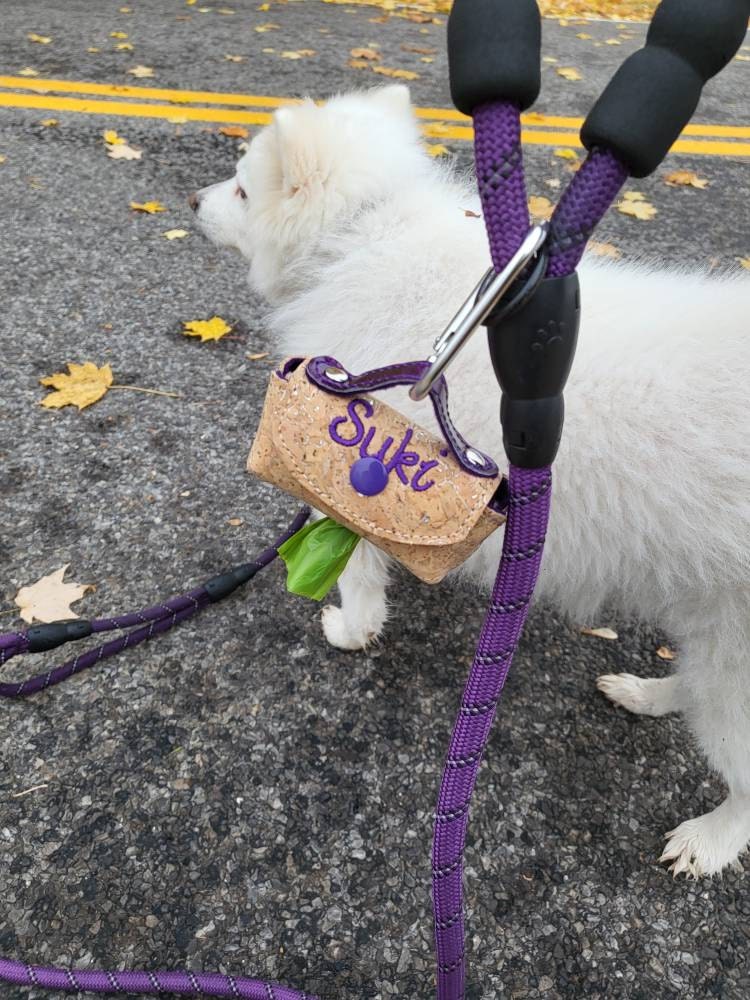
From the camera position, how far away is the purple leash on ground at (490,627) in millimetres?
853

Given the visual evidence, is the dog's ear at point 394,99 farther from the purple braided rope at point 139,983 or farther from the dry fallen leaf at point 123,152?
the dry fallen leaf at point 123,152

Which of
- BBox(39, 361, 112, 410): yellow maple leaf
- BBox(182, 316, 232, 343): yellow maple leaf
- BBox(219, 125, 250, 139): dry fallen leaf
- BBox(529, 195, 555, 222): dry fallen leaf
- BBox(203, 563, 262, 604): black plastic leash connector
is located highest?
BBox(219, 125, 250, 139): dry fallen leaf

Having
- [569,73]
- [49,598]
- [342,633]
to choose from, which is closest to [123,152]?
[49,598]

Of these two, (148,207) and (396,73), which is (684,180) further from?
(148,207)

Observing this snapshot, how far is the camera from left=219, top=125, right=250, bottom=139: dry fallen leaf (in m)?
5.05

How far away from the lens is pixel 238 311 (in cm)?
373

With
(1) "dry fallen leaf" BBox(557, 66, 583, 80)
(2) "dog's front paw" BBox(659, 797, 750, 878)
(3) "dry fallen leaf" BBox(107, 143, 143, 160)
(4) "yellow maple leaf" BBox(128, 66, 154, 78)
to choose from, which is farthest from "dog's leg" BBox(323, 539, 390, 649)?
(1) "dry fallen leaf" BBox(557, 66, 583, 80)

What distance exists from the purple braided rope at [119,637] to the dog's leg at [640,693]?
1189 millimetres

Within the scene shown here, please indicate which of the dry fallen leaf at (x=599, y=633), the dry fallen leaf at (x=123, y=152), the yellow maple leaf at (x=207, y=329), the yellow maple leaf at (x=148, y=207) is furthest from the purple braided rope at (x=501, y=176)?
the dry fallen leaf at (x=123, y=152)

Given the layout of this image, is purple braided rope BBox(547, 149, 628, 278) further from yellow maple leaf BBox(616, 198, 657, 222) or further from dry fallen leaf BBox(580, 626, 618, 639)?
yellow maple leaf BBox(616, 198, 657, 222)

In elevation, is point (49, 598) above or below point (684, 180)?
below

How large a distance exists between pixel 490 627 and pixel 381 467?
294mm

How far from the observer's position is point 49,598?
2385 mm

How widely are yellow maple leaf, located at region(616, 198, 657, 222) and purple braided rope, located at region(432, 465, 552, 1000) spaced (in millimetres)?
4284
